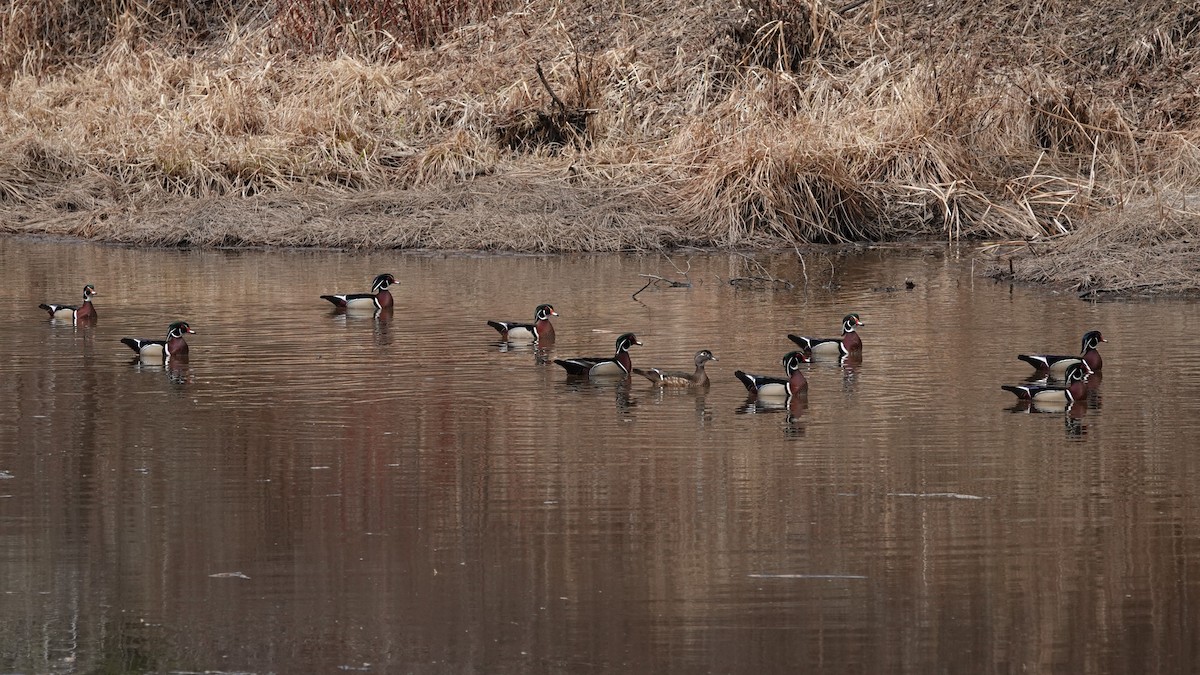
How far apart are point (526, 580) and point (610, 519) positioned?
1.16 m

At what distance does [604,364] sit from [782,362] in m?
1.29

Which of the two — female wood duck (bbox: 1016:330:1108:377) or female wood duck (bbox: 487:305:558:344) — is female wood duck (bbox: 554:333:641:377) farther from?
female wood duck (bbox: 1016:330:1108:377)

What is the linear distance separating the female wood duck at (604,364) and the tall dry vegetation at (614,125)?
7766 millimetres

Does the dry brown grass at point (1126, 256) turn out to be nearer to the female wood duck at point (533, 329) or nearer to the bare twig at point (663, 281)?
the bare twig at point (663, 281)

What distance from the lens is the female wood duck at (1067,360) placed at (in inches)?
520

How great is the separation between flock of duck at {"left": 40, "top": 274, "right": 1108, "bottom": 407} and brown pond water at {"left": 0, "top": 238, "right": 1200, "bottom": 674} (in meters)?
0.17

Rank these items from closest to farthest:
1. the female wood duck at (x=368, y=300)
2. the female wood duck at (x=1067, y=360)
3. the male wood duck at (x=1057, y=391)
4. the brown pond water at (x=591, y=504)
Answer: the brown pond water at (x=591, y=504) → the male wood duck at (x=1057, y=391) → the female wood duck at (x=1067, y=360) → the female wood duck at (x=368, y=300)

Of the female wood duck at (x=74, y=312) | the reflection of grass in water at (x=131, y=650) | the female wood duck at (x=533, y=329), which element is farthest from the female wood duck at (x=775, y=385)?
the female wood duck at (x=74, y=312)

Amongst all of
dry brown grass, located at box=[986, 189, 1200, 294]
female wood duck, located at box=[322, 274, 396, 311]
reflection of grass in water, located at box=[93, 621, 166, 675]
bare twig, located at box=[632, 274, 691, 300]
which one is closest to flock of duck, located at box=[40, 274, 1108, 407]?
female wood duck, located at box=[322, 274, 396, 311]

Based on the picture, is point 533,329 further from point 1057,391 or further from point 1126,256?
point 1126,256

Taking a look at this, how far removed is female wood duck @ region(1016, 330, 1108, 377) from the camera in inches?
520

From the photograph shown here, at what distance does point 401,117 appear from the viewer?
27.3m

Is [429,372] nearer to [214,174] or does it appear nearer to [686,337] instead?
[686,337]

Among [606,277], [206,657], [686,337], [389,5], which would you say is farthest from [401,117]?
[206,657]
